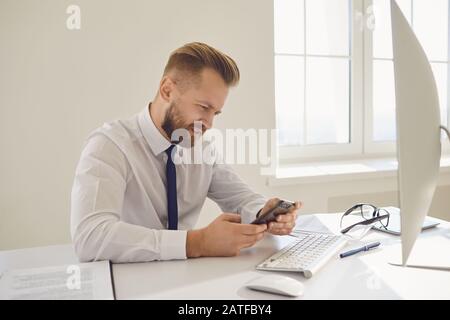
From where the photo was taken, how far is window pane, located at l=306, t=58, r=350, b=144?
2512mm

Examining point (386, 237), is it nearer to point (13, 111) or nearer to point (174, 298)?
point (174, 298)

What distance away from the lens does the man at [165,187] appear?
94cm

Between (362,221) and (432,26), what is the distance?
7.17 feet

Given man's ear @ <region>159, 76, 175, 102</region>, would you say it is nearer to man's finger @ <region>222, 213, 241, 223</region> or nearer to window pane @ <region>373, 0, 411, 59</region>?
man's finger @ <region>222, 213, 241, 223</region>

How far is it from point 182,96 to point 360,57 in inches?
68.6

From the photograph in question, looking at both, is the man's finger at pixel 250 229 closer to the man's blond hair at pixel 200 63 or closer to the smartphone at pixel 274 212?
the smartphone at pixel 274 212

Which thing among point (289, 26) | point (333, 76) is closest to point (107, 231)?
point (289, 26)

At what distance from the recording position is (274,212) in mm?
1062

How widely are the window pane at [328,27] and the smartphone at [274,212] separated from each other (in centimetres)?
163

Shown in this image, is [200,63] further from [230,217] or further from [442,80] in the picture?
[442,80]

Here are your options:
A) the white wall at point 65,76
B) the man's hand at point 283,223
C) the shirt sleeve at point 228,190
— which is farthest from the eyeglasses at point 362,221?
the white wall at point 65,76
